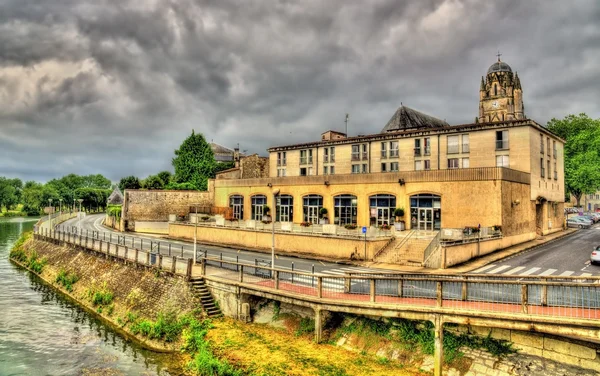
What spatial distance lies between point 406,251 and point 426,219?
6.81 meters

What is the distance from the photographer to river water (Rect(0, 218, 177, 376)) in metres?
17.4

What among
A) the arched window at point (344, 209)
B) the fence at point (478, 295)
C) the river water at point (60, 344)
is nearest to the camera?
the fence at point (478, 295)

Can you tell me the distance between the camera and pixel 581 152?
66.7 meters

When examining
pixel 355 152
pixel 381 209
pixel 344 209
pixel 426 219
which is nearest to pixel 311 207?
pixel 344 209

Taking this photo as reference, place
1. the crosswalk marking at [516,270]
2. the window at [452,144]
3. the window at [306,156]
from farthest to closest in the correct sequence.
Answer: the window at [306,156], the window at [452,144], the crosswalk marking at [516,270]

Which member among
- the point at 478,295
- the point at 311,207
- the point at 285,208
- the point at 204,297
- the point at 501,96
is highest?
the point at 501,96

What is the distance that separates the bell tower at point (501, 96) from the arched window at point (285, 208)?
2123 inches

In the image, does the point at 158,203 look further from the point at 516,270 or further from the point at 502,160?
the point at 516,270

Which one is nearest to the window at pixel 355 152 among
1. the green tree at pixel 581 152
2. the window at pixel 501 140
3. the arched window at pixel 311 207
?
the arched window at pixel 311 207

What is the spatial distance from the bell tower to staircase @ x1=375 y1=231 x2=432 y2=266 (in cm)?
5860

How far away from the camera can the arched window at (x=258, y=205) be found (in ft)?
162

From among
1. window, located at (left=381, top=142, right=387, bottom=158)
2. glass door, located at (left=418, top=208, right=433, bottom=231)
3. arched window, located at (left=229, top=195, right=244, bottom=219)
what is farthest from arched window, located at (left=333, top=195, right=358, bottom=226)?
arched window, located at (left=229, top=195, right=244, bottom=219)

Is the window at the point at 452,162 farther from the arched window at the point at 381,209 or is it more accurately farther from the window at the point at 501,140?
the arched window at the point at 381,209

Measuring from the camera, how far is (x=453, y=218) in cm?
3428
